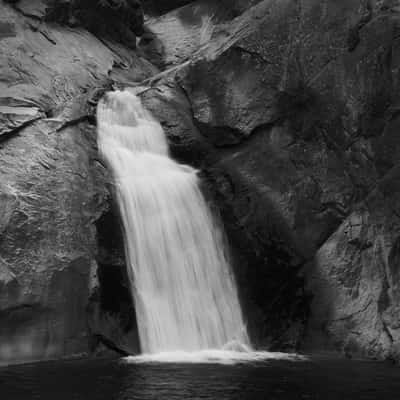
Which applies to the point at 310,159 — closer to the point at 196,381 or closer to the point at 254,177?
the point at 254,177

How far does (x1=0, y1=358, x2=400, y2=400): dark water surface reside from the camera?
891cm

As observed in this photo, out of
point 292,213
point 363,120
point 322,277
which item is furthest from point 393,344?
point 363,120

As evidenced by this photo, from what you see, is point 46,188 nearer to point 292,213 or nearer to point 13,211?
point 13,211

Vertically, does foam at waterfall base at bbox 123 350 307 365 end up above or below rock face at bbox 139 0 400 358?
below

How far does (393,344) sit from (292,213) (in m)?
4.38

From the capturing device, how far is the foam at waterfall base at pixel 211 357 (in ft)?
40.5

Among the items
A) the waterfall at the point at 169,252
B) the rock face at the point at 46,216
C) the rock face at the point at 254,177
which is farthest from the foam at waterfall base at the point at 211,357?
the rock face at the point at 46,216

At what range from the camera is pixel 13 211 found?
1295 cm

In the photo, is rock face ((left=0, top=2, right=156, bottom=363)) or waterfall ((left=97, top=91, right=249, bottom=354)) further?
waterfall ((left=97, top=91, right=249, bottom=354))

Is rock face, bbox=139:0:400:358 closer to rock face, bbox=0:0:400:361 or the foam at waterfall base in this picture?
rock face, bbox=0:0:400:361

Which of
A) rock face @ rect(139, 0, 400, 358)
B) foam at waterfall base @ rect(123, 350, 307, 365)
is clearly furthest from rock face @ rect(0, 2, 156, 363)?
rock face @ rect(139, 0, 400, 358)

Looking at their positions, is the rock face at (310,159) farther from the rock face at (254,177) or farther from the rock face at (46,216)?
the rock face at (46,216)

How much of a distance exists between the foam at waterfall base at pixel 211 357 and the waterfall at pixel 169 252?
17.6 inches

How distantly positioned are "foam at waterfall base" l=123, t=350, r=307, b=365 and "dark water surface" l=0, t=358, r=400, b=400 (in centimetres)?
47
